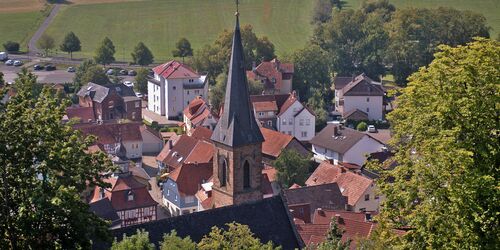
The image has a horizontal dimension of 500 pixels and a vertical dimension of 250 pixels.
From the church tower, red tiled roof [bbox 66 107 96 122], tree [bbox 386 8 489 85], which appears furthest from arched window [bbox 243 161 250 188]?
tree [bbox 386 8 489 85]

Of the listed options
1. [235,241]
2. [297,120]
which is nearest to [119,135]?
[297,120]

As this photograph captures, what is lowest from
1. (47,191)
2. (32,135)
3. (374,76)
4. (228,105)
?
(374,76)

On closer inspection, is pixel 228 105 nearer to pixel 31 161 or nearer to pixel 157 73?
pixel 31 161

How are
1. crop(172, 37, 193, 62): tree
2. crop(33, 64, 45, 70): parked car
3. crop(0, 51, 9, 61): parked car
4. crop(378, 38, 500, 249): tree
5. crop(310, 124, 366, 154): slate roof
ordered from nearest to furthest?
crop(378, 38, 500, 249): tree, crop(310, 124, 366, 154): slate roof, crop(33, 64, 45, 70): parked car, crop(0, 51, 9, 61): parked car, crop(172, 37, 193, 62): tree

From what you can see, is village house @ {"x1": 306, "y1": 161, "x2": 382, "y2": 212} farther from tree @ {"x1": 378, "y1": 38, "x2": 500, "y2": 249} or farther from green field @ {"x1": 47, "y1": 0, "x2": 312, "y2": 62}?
green field @ {"x1": 47, "y1": 0, "x2": 312, "y2": 62}

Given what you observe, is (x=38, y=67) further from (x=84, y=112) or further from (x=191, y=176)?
(x=191, y=176)

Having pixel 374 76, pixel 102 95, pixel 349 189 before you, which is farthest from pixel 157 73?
pixel 349 189

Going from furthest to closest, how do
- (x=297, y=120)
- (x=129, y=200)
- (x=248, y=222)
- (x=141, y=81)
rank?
(x=141, y=81) → (x=297, y=120) → (x=129, y=200) → (x=248, y=222)
